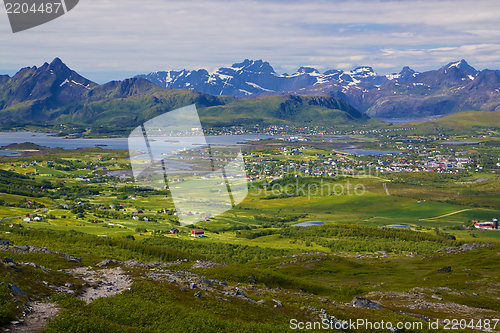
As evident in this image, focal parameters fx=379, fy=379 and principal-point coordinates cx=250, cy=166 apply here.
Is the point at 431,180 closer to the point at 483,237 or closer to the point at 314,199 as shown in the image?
the point at 314,199

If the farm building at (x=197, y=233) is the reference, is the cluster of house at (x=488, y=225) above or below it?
below

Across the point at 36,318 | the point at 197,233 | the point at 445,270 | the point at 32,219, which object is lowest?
the point at 445,270

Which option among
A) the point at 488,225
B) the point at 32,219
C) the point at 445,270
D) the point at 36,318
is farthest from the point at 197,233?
the point at 488,225

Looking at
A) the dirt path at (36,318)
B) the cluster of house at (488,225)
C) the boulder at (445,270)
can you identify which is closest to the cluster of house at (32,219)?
the dirt path at (36,318)

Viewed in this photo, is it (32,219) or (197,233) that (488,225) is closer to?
(197,233)

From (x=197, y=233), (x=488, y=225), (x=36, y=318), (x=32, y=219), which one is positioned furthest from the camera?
(x=488, y=225)

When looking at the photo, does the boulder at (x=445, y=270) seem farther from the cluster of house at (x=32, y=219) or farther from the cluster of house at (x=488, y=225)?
the cluster of house at (x=32, y=219)

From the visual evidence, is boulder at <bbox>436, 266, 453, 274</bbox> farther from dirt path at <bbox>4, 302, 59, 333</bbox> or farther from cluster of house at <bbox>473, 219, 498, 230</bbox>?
cluster of house at <bbox>473, 219, 498, 230</bbox>

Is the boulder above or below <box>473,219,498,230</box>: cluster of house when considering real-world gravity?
above

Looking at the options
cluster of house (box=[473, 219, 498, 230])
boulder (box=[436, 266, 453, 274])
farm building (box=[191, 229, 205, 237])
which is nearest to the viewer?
boulder (box=[436, 266, 453, 274])

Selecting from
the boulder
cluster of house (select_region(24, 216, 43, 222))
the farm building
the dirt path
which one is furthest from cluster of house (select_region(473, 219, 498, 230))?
cluster of house (select_region(24, 216, 43, 222))
